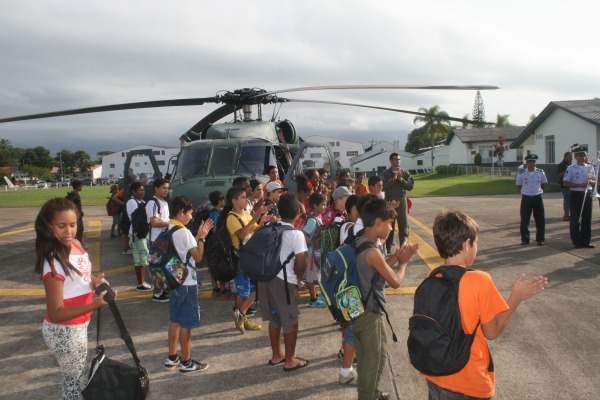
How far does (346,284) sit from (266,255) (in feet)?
3.29

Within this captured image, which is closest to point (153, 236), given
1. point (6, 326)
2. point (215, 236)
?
point (215, 236)

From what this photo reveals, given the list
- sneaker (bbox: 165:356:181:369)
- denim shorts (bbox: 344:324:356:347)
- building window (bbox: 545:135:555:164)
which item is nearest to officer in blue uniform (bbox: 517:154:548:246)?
denim shorts (bbox: 344:324:356:347)

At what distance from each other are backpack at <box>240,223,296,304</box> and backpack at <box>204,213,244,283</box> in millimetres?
928

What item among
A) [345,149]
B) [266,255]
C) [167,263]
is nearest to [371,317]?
[266,255]

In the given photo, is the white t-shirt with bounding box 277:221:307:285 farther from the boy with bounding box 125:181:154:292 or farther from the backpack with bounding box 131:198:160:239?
the boy with bounding box 125:181:154:292

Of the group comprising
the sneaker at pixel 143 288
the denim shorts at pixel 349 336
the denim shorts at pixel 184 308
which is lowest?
the sneaker at pixel 143 288

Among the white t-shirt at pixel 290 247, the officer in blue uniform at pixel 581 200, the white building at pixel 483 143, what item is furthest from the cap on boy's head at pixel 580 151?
the white building at pixel 483 143

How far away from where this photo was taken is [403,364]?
4262 millimetres

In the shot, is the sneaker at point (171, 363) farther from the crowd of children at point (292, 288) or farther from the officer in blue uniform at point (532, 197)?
the officer in blue uniform at point (532, 197)

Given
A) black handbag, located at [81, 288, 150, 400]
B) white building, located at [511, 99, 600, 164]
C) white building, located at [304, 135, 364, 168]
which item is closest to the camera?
black handbag, located at [81, 288, 150, 400]

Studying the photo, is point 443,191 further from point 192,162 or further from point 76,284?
point 76,284

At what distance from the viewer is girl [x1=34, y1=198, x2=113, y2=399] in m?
2.61

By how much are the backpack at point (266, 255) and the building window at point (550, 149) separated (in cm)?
2964

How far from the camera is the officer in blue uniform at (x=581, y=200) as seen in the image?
8.48m
